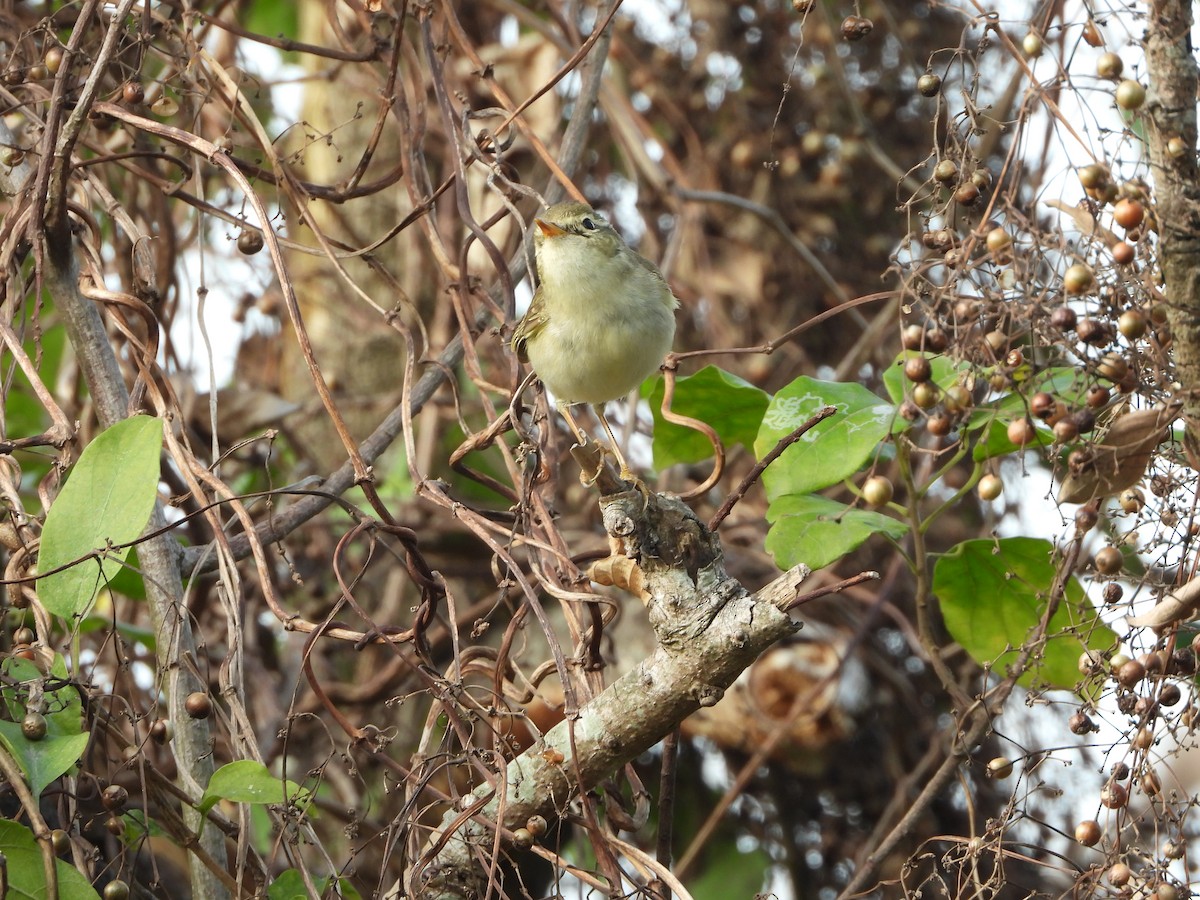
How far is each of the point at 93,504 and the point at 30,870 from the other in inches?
21.2

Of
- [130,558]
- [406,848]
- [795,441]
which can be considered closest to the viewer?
[406,848]

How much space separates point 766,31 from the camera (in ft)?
14.7

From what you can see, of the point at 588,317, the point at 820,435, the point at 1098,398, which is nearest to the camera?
the point at 1098,398

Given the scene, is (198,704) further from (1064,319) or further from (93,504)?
(1064,319)

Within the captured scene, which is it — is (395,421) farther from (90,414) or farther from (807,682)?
(807,682)

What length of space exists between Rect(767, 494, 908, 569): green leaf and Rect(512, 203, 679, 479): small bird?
0.35m

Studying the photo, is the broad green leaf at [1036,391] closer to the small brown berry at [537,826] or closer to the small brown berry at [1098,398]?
the small brown berry at [1098,398]

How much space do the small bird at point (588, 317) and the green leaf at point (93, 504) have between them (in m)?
0.80

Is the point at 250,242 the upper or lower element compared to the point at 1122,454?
upper

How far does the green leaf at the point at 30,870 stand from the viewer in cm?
177

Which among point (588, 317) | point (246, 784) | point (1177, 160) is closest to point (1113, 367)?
point (1177, 160)

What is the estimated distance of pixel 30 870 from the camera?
1782 mm

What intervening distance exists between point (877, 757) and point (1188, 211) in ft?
8.08

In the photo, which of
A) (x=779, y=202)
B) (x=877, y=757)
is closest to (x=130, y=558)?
(x=877, y=757)
